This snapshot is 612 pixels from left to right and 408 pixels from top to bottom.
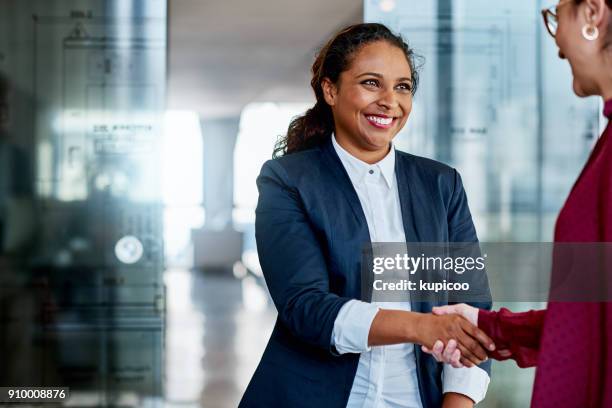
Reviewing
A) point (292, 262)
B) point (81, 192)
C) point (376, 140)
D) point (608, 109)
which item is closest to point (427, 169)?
point (376, 140)

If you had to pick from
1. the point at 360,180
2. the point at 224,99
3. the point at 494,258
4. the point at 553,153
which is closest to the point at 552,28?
the point at 360,180

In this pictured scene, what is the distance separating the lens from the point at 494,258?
1.64 meters

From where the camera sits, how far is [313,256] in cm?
138

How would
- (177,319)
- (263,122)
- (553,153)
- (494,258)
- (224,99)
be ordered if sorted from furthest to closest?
(263,122) → (224,99) → (177,319) → (553,153) → (494,258)

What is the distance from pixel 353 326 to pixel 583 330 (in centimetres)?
43

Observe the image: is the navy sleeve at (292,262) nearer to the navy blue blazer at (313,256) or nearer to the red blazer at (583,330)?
the navy blue blazer at (313,256)

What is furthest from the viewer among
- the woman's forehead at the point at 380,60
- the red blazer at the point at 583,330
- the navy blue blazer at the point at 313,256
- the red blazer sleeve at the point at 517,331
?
the woman's forehead at the point at 380,60

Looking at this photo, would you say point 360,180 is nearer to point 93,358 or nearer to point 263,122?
point 93,358

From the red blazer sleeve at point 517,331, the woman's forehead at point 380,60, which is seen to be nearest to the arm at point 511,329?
the red blazer sleeve at point 517,331

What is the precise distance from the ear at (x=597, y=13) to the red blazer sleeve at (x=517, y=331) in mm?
483

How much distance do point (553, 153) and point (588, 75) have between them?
3.08m

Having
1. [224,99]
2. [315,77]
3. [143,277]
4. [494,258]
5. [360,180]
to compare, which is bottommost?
[143,277]

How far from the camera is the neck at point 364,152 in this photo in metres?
1.55

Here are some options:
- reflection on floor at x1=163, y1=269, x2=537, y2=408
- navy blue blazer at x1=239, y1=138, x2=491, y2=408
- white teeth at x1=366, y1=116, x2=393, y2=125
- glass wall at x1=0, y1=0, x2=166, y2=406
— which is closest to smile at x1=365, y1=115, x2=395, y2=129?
white teeth at x1=366, y1=116, x2=393, y2=125
